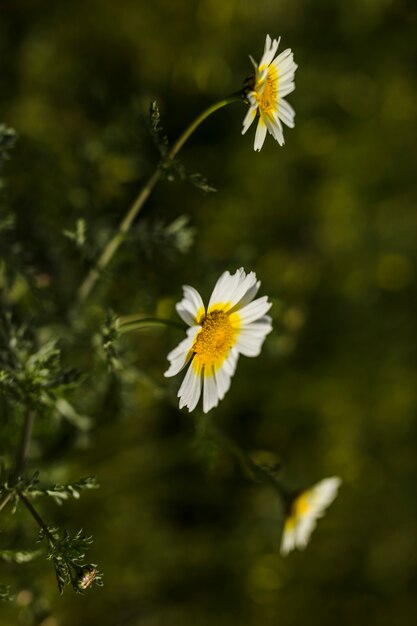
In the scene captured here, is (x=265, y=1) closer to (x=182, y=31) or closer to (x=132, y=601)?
(x=182, y=31)

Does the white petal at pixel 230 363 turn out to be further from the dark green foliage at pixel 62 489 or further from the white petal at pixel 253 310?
the dark green foliage at pixel 62 489

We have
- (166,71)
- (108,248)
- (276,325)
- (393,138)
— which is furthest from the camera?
(393,138)

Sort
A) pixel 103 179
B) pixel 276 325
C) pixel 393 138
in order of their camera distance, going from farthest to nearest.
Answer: pixel 393 138 < pixel 103 179 < pixel 276 325

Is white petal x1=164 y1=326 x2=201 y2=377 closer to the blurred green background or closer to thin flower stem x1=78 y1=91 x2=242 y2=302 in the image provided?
thin flower stem x1=78 y1=91 x2=242 y2=302

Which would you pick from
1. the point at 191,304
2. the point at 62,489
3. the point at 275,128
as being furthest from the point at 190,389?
the point at 275,128

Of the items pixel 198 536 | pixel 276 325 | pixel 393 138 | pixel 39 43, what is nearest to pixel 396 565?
pixel 198 536

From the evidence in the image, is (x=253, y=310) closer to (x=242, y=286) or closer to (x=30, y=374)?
(x=242, y=286)

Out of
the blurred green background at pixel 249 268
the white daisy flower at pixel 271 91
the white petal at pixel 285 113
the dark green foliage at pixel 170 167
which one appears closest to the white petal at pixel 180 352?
the dark green foliage at pixel 170 167

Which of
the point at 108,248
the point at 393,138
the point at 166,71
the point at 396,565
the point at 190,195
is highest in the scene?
the point at 393,138
